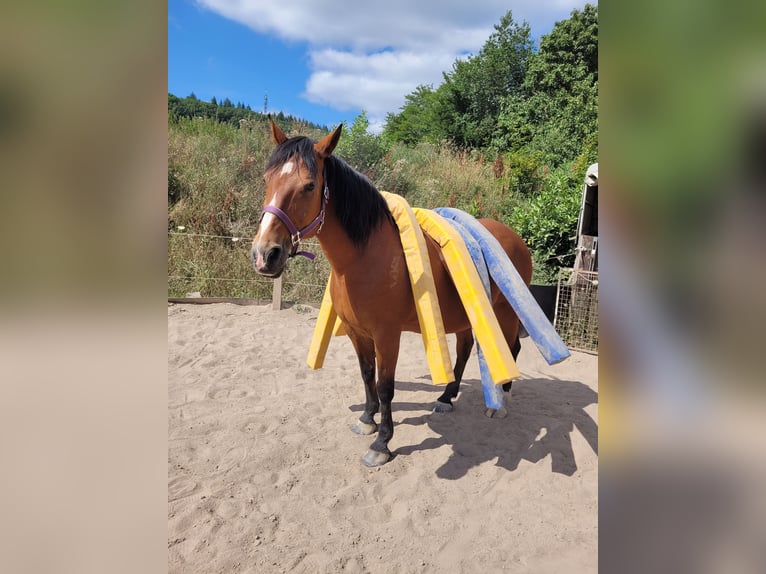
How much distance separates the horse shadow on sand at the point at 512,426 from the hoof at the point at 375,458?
6.0 inches

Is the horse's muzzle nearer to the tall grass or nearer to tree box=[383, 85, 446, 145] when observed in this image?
the tall grass

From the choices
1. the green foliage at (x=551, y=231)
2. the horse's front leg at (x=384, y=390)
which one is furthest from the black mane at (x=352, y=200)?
the green foliage at (x=551, y=231)

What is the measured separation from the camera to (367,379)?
330cm

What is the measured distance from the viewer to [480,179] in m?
12.5

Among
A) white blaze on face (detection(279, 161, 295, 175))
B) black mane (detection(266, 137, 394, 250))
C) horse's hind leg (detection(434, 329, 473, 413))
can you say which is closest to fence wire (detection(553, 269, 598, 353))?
horse's hind leg (detection(434, 329, 473, 413))

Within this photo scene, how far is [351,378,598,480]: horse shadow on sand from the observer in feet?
10.0

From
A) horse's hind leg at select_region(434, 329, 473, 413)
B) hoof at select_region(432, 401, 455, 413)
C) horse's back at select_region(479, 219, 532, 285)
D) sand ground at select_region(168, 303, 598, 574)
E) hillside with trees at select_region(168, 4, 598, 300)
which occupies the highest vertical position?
hillside with trees at select_region(168, 4, 598, 300)

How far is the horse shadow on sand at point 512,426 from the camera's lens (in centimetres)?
305

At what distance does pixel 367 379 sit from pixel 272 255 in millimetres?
1552

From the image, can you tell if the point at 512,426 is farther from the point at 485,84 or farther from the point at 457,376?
the point at 485,84

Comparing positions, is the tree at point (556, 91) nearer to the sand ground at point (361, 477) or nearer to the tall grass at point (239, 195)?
the tall grass at point (239, 195)

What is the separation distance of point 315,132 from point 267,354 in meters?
9.96
